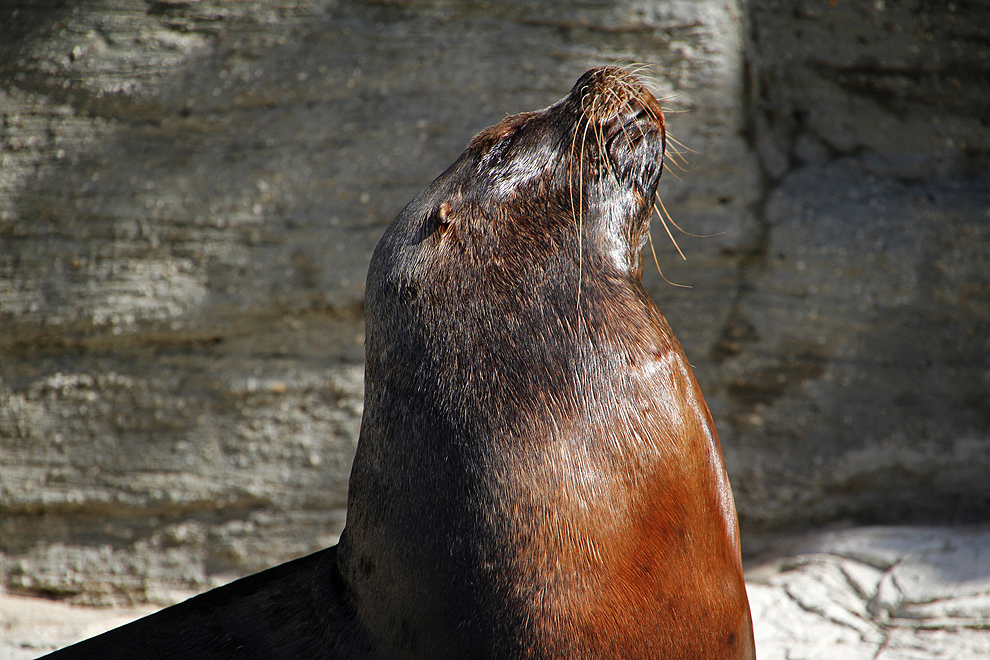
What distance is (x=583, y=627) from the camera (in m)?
1.39

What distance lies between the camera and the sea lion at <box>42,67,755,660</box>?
4.67 ft

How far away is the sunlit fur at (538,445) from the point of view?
1.42 meters

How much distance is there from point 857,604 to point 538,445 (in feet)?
6.44

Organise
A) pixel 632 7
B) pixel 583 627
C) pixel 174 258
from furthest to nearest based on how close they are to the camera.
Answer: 1. pixel 174 258
2. pixel 632 7
3. pixel 583 627

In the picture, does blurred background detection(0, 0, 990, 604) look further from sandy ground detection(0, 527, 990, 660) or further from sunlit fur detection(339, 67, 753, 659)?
sunlit fur detection(339, 67, 753, 659)

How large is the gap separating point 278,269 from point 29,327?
115 centimetres

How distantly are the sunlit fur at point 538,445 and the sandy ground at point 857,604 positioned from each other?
1198 millimetres

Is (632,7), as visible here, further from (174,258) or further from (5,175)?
(5,175)

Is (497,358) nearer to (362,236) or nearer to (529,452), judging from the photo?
Result: (529,452)

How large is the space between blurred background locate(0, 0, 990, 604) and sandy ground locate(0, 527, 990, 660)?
191 millimetres

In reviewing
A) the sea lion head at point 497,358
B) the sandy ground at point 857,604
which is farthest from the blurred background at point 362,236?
the sea lion head at point 497,358

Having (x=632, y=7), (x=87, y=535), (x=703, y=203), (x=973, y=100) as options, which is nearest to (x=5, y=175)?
(x=87, y=535)

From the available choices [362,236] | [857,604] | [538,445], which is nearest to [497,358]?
[538,445]

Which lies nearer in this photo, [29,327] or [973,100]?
[973,100]
